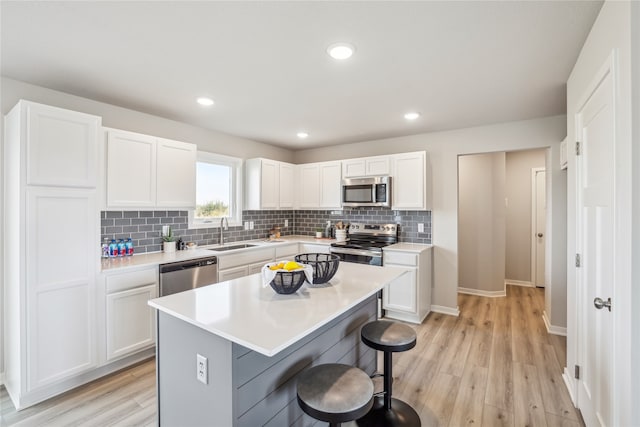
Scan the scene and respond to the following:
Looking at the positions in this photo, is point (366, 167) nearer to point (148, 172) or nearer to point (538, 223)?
point (148, 172)

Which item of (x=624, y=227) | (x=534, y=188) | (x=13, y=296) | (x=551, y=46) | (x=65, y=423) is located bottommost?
(x=65, y=423)

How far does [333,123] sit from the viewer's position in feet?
12.3

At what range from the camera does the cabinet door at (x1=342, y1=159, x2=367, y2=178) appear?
4.39 m

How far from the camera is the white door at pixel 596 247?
1498 millimetres

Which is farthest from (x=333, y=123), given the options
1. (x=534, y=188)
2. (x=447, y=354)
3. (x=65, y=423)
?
(x=534, y=188)

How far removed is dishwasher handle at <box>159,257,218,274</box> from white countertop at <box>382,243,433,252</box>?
2093mm

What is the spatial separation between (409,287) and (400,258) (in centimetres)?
37

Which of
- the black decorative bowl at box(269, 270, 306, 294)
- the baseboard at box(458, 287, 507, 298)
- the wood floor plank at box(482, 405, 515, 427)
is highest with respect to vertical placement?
the black decorative bowl at box(269, 270, 306, 294)

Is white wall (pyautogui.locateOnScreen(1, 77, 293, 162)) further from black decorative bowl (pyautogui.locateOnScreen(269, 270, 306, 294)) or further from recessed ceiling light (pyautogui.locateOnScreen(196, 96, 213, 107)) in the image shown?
black decorative bowl (pyautogui.locateOnScreen(269, 270, 306, 294))

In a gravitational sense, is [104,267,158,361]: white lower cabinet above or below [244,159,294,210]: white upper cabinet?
below

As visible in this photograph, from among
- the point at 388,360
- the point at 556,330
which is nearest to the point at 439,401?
the point at 388,360

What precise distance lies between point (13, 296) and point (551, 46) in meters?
4.14

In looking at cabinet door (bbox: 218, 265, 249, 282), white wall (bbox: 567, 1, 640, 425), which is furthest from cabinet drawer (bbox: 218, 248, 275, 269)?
white wall (bbox: 567, 1, 640, 425)

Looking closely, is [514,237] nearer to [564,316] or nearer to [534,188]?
[534,188]
